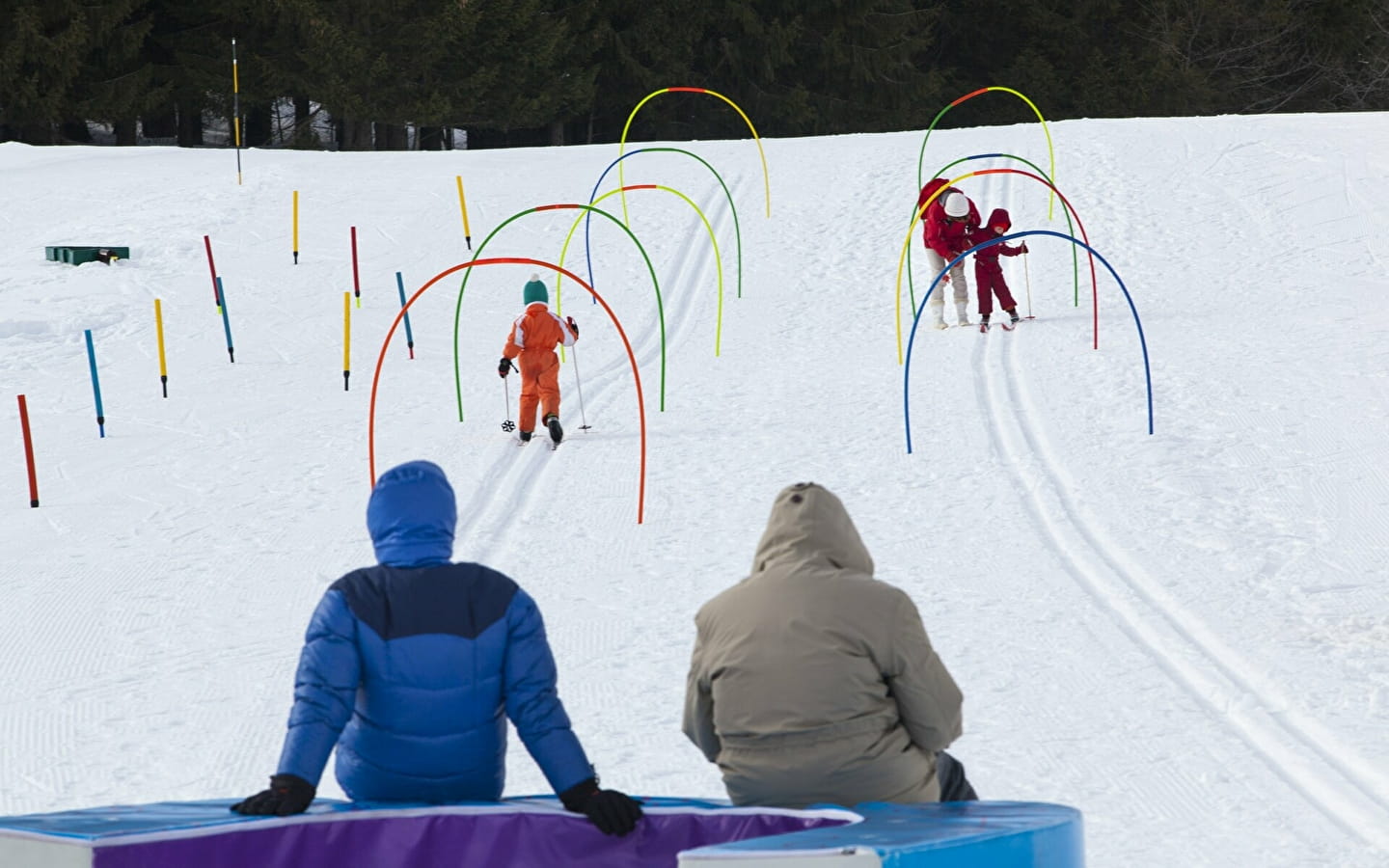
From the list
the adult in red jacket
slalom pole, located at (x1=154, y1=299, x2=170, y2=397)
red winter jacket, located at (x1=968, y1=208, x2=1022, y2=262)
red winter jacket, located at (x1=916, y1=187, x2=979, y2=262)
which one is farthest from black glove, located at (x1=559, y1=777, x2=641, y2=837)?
red winter jacket, located at (x1=916, y1=187, x2=979, y2=262)

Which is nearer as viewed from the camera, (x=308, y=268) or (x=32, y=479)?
(x=32, y=479)

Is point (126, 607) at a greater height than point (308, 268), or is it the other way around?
point (308, 268)

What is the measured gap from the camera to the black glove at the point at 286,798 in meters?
4.39

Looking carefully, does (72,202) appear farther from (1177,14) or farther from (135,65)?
(1177,14)

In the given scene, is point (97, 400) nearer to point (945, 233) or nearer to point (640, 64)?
point (945, 233)

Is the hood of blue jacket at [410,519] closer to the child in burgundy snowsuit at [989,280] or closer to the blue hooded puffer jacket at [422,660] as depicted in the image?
the blue hooded puffer jacket at [422,660]

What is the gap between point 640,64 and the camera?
39.9 m

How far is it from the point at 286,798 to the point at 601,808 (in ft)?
2.62

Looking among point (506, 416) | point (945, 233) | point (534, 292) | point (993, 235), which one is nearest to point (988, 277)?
point (993, 235)

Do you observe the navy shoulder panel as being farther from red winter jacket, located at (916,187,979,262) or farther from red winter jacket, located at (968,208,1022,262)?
red winter jacket, located at (916,187,979,262)

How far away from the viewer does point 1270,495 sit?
10.5 meters

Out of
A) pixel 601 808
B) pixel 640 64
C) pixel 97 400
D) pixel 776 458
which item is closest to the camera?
pixel 601 808

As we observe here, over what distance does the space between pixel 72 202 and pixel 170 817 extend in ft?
64.0

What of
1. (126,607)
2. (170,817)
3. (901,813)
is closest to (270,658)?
(126,607)
